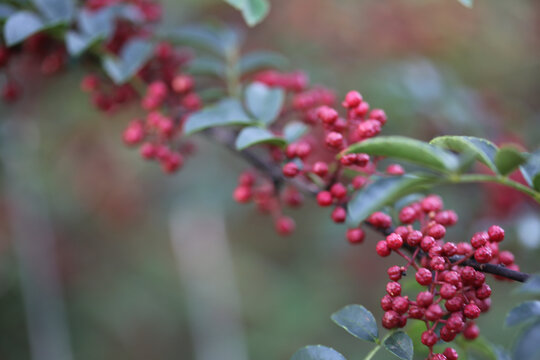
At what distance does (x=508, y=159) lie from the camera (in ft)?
1.83

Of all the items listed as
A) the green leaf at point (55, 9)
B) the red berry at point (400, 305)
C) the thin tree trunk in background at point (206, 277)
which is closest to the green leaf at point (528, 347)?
the red berry at point (400, 305)

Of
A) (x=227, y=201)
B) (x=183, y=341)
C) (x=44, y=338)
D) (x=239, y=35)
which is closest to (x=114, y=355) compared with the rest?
(x=183, y=341)

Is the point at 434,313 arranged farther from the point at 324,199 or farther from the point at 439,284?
the point at 324,199

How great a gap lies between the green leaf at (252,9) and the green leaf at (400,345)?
529 mm

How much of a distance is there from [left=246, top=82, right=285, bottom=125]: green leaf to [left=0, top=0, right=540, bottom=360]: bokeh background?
717 millimetres

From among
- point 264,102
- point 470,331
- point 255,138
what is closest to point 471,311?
point 470,331

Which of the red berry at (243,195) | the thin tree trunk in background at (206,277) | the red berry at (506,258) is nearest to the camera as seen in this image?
the red berry at (506,258)

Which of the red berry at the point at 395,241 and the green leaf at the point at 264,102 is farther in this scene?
the green leaf at the point at 264,102

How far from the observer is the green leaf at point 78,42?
88 centimetres

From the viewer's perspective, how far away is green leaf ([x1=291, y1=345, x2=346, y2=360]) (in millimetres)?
636

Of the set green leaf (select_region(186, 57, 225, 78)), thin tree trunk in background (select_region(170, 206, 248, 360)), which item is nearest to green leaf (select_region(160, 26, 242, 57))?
green leaf (select_region(186, 57, 225, 78))

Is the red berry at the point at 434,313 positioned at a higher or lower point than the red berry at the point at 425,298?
lower

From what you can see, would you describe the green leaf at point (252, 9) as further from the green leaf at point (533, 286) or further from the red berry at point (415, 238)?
the green leaf at point (533, 286)

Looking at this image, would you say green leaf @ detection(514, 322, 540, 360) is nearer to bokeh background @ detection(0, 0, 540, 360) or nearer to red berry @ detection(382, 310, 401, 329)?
red berry @ detection(382, 310, 401, 329)
